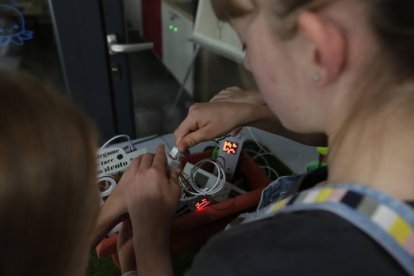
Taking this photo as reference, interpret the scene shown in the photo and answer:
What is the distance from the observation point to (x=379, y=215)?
1.02 ft

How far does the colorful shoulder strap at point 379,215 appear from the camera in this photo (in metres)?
0.30

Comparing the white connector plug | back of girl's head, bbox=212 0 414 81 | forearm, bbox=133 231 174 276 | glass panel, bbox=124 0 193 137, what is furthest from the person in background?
glass panel, bbox=124 0 193 137

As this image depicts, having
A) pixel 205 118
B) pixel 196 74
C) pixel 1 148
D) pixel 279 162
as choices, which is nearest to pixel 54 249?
pixel 1 148

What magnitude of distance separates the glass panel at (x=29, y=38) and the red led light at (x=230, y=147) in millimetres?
474

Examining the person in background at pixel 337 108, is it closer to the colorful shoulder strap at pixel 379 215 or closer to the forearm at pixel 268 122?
the colorful shoulder strap at pixel 379 215

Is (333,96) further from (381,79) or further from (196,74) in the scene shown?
(196,74)

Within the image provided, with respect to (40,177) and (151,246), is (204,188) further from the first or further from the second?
(40,177)

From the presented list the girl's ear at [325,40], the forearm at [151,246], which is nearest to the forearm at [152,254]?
the forearm at [151,246]

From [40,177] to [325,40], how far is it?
266mm

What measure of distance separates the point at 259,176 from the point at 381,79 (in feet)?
1.96

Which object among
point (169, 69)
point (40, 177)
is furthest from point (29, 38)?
point (40, 177)

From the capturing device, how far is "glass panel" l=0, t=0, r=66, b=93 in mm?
939

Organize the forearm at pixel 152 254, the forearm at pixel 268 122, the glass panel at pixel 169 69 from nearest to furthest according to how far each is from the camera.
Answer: the forearm at pixel 152 254
the forearm at pixel 268 122
the glass panel at pixel 169 69

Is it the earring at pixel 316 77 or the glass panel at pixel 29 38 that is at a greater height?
the earring at pixel 316 77
